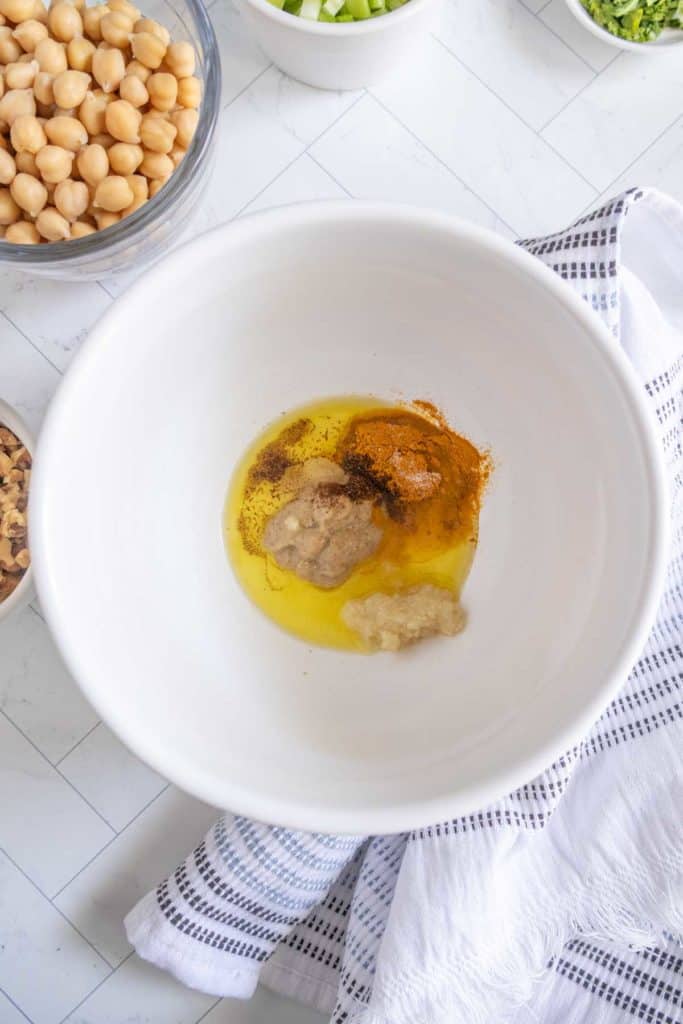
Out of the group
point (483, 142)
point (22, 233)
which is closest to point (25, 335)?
point (22, 233)

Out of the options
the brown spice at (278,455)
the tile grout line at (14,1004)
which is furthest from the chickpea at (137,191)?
the tile grout line at (14,1004)

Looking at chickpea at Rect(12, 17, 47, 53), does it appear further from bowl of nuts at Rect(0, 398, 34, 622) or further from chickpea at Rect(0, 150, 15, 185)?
bowl of nuts at Rect(0, 398, 34, 622)

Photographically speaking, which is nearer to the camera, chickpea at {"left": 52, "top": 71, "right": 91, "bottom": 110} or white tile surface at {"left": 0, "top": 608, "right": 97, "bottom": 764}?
chickpea at {"left": 52, "top": 71, "right": 91, "bottom": 110}

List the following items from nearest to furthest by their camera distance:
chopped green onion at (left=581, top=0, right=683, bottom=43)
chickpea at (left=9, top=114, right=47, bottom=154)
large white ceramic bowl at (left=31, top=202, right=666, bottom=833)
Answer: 1. large white ceramic bowl at (left=31, top=202, right=666, bottom=833)
2. chickpea at (left=9, top=114, right=47, bottom=154)
3. chopped green onion at (left=581, top=0, right=683, bottom=43)

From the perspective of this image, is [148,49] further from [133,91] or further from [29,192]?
[29,192]

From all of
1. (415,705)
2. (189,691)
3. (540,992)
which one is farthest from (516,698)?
(540,992)

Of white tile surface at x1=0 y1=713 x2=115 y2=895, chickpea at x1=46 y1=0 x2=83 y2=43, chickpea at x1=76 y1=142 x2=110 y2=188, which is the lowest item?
white tile surface at x1=0 y1=713 x2=115 y2=895

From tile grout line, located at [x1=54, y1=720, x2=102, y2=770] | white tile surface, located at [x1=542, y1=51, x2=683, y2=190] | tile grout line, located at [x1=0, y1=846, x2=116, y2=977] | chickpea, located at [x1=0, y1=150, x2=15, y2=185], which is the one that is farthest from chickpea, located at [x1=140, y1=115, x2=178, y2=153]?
tile grout line, located at [x1=0, y1=846, x2=116, y2=977]
